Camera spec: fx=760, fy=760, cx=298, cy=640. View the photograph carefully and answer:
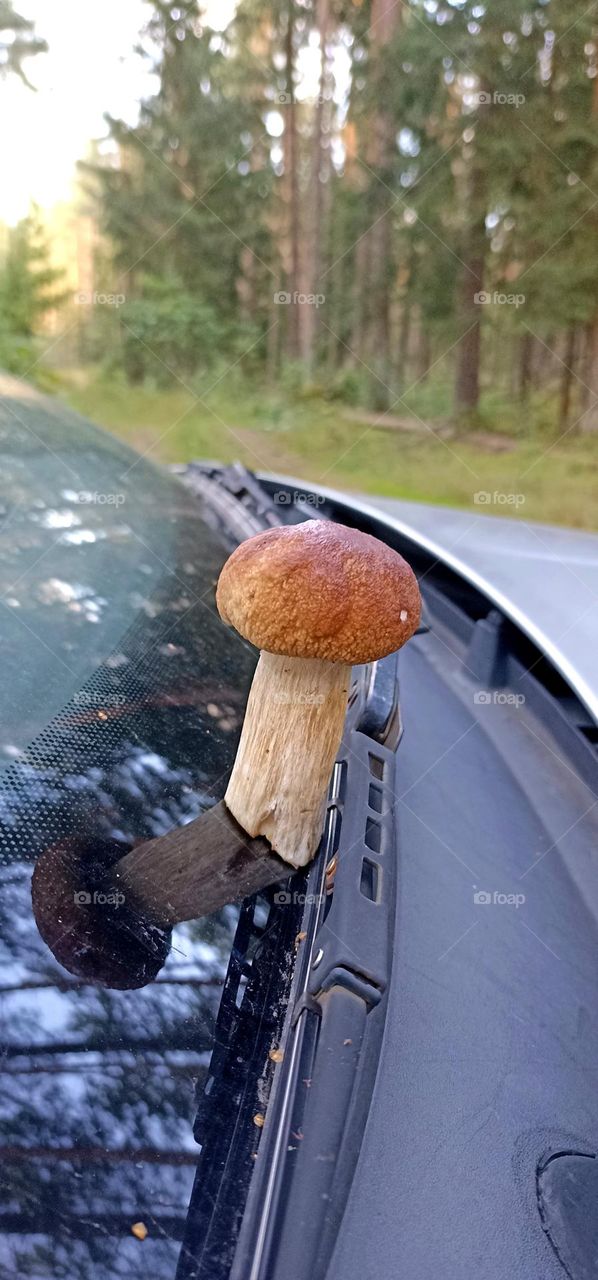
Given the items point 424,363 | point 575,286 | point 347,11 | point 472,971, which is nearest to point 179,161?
point 347,11

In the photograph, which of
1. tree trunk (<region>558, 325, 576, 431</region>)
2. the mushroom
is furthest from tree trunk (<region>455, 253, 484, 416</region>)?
the mushroom

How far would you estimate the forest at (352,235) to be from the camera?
493 inches

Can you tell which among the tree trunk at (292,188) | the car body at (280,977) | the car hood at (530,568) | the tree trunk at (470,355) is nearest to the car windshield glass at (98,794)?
the car body at (280,977)

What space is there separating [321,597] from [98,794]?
1.53ft

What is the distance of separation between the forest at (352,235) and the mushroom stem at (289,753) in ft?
36.5

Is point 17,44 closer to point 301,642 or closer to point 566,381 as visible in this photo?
point 566,381

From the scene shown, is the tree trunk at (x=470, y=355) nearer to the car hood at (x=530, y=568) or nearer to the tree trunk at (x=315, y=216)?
the tree trunk at (x=315, y=216)

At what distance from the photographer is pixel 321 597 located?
1164 mm

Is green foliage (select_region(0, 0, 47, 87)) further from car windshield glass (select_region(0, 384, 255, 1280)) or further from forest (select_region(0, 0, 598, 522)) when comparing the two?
car windshield glass (select_region(0, 384, 255, 1280))

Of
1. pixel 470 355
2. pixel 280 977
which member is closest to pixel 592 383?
pixel 470 355

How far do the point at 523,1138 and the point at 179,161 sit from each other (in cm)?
1857

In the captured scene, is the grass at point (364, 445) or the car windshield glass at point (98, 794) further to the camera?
the grass at point (364, 445)

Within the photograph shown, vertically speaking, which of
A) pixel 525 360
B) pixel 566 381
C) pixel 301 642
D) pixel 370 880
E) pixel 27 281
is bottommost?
pixel 370 880

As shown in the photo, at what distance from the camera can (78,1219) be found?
0.78 metres
